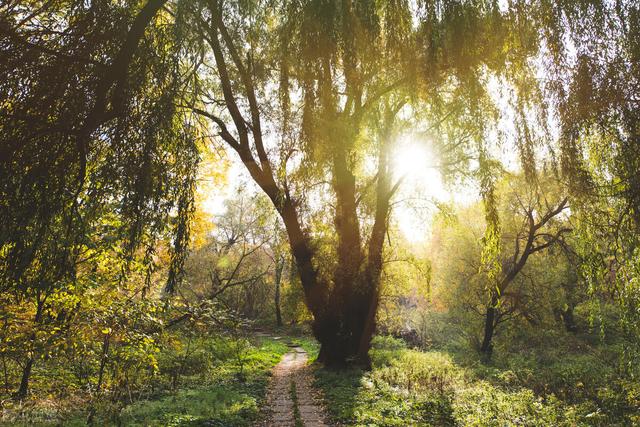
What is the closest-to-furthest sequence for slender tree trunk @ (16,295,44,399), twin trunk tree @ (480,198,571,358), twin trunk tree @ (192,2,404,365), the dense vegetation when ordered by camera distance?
the dense vegetation → slender tree trunk @ (16,295,44,399) → twin trunk tree @ (192,2,404,365) → twin trunk tree @ (480,198,571,358)

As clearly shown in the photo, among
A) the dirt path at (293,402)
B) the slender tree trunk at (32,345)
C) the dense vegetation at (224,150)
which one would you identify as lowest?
the dirt path at (293,402)

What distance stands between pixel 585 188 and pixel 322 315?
388 inches

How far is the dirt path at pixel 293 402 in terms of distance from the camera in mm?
7773

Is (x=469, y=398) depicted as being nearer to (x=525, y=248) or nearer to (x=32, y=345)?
(x=32, y=345)

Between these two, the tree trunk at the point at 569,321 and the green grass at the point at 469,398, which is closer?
the green grass at the point at 469,398

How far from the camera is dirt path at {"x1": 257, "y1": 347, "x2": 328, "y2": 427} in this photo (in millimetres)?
7773

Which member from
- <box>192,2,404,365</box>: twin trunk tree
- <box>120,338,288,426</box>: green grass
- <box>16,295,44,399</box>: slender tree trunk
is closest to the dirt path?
<box>120,338,288,426</box>: green grass

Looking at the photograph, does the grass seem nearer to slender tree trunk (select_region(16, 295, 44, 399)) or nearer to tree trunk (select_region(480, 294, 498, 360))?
slender tree trunk (select_region(16, 295, 44, 399))

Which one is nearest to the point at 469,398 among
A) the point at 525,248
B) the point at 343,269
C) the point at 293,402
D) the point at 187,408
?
the point at 293,402

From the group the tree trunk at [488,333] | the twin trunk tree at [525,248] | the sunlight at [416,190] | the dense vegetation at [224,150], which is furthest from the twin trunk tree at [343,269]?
the tree trunk at [488,333]

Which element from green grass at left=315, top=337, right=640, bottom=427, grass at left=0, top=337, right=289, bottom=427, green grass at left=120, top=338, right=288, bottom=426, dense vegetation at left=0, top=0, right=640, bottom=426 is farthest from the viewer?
green grass at left=315, top=337, right=640, bottom=427

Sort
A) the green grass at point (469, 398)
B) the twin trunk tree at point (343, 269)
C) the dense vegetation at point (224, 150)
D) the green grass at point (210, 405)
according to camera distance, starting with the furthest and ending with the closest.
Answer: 1. the twin trunk tree at point (343, 269)
2. the green grass at point (469, 398)
3. the green grass at point (210, 405)
4. the dense vegetation at point (224, 150)

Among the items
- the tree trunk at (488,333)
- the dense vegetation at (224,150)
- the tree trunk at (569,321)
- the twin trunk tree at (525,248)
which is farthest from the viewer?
the tree trunk at (569,321)

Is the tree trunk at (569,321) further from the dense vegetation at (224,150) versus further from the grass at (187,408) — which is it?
the grass at (187,408)
